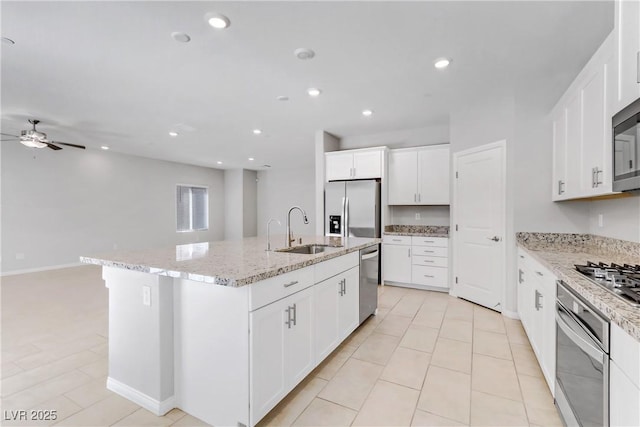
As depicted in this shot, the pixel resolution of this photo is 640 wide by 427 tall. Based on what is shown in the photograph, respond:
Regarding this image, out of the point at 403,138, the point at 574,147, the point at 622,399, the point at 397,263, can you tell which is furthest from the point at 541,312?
the point at 403,138

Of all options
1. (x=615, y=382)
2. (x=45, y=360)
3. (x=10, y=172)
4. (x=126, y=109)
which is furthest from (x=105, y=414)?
(x=10, y=172)

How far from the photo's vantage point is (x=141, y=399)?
1815 millimetres

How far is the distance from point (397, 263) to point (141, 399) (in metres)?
3.66

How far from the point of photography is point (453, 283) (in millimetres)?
4051

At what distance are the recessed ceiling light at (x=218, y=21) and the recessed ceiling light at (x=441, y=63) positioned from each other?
186cm

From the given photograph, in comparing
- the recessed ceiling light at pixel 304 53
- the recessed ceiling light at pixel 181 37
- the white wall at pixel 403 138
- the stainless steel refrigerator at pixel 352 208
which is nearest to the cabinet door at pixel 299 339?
the recessed ceiling light at pixel 304 53

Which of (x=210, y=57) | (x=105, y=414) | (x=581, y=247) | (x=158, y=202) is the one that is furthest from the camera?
(x=158, y=202)

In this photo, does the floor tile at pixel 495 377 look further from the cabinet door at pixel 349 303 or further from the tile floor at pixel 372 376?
the cabinet door at pixel 349 303

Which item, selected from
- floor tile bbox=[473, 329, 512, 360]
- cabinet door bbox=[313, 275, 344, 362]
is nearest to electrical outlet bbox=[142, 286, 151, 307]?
cabinet door bbox=[313, 275, 344, 362]

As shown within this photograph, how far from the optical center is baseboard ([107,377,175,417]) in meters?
1.74

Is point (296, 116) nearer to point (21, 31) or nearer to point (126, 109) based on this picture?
point (126, 109)

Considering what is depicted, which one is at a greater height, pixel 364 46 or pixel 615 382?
pixel 364 46

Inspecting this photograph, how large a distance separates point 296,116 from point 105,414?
379 cm

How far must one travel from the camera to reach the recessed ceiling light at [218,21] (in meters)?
2.01
